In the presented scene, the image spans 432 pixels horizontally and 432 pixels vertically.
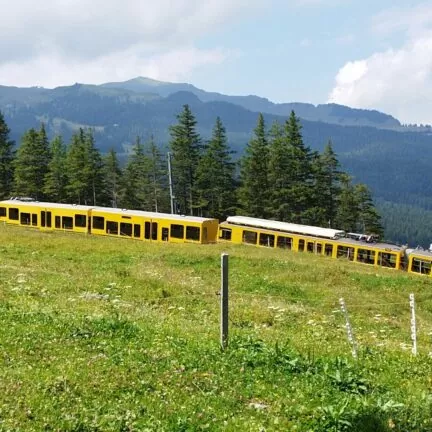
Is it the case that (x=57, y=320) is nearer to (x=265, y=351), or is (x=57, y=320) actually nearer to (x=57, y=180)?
(x=265, y=351)

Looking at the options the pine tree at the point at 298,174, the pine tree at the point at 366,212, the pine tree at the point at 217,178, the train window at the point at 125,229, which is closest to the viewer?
the train window at the point at 125,229

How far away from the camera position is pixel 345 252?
49812mm

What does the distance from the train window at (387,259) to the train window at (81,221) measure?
2930cm

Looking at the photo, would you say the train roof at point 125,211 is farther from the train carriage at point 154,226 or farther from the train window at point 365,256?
the train window at point 365,256

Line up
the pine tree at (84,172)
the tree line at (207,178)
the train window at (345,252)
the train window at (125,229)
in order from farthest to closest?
1. the pine tree at (84,172)
2. the tree line at (207,178)
3. the train window at (125,229)
4. the train window at (345,252)

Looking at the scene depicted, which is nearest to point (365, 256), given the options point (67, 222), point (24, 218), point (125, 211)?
point (125, 211)

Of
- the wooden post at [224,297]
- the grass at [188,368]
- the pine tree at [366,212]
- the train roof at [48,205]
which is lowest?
the pine tree at [366,212]

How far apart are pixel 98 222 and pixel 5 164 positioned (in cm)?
4202

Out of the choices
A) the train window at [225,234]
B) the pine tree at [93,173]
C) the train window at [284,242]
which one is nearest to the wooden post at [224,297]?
the train window at [284,242]

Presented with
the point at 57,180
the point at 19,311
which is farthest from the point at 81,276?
the point at 57,180

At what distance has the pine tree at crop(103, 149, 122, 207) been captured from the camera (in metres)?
88.8

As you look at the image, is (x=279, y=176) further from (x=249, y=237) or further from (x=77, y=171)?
(x=77, y=171)

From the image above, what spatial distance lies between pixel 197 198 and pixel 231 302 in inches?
2372

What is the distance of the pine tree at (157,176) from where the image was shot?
281 ft
